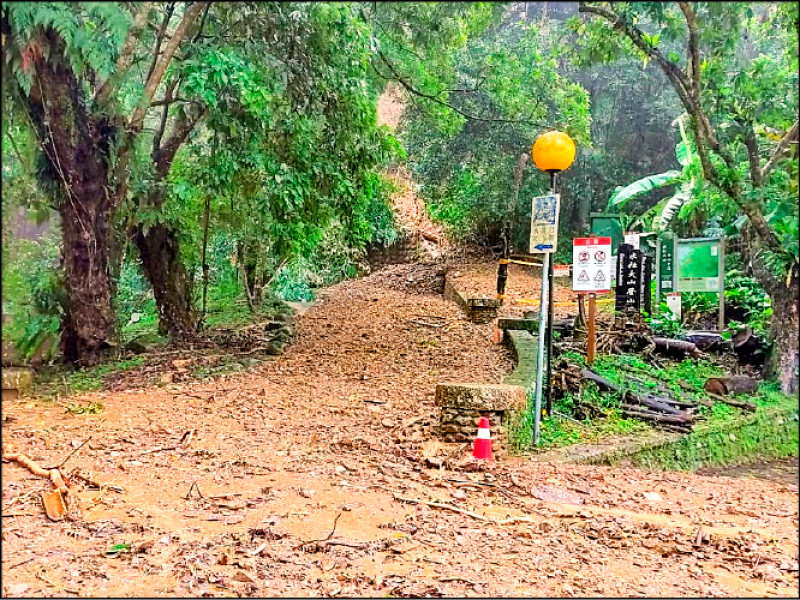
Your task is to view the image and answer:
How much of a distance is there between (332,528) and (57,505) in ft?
4.27

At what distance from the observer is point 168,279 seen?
8562mm

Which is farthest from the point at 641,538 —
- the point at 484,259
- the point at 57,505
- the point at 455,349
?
the point at 484,259

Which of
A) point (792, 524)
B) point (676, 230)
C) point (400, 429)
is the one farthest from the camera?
point (676, 230)

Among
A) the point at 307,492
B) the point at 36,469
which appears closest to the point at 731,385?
the point at 307,492

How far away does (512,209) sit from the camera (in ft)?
25.6

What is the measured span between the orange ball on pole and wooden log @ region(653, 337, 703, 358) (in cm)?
253

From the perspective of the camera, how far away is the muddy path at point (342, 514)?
253cm

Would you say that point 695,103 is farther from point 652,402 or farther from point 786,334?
point 652,402

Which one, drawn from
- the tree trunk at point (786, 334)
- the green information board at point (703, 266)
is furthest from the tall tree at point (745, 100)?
the green information board at point (703, 266)

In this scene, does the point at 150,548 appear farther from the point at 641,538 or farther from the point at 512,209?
the point at 512,209

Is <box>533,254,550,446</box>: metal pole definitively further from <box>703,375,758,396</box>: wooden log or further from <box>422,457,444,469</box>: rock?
<box>703,375,758,396</box>: wooden log

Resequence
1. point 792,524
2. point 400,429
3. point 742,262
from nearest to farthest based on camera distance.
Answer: point 792,524
point 742,262
point 400,429

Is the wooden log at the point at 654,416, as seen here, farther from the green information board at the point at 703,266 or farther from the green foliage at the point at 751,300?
the green foliage at the point at 751,300

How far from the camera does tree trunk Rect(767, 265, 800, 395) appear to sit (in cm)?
235
